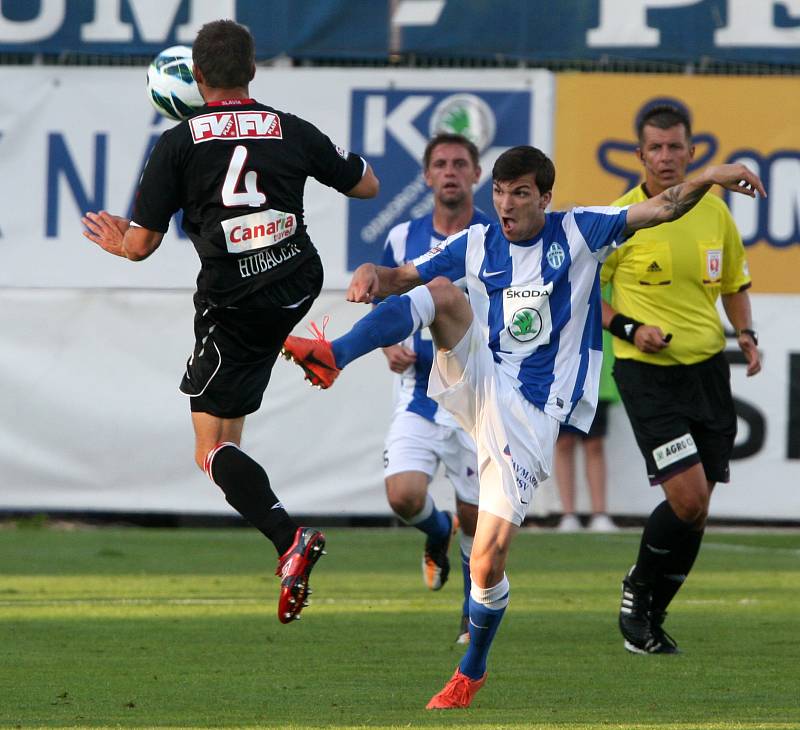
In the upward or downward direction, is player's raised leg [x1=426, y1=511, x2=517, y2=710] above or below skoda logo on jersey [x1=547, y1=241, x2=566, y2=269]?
below

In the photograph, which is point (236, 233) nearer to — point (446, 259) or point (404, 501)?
point (446, 259)

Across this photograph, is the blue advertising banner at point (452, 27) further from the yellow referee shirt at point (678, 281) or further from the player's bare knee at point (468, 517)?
the player's bare knee at point (468, 517)

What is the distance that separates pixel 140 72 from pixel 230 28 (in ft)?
25.2

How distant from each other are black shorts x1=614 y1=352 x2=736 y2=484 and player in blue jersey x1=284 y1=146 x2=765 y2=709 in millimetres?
1222

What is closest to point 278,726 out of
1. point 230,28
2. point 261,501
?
point 261,501

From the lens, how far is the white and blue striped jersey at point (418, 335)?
827cm

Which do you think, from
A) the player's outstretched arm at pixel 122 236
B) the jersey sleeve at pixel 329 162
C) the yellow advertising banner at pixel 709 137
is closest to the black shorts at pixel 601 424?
the yellow advertising banner at pixel 709 137

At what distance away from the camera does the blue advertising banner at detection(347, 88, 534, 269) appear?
13328mm

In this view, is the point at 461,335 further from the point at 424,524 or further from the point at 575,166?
the point at 575,166

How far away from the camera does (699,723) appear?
17.8 ft

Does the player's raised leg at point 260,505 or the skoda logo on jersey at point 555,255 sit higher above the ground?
the skoda logo on jersey at point 555,255

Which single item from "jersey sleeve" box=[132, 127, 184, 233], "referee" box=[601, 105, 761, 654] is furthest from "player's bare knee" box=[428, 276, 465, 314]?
"referee" box=[601, 105, 761, 654]

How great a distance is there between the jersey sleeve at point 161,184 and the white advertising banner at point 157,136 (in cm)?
720

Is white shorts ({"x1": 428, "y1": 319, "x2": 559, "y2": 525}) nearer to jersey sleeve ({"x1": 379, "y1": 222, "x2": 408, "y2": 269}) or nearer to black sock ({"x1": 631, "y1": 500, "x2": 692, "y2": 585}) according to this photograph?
black sock ({"x1": 631, "y1": 500, "x2": 692, "y2": 585})
